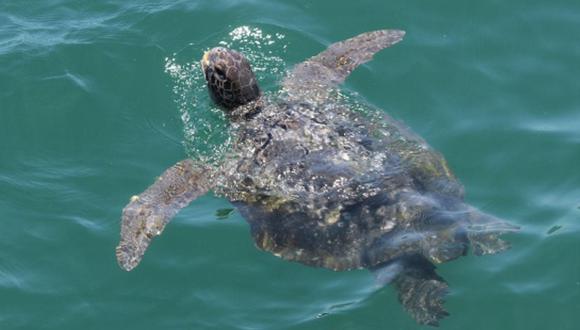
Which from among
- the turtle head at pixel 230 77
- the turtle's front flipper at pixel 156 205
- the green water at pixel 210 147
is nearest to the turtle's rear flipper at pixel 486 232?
the green water at pixel 210 147

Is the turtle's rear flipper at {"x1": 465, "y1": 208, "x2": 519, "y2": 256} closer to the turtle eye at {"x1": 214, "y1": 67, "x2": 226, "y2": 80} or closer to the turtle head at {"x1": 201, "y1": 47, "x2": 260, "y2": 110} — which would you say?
the turtle head at {"x1": 201, "y1": 47, "x2": 260, "y2": 110}

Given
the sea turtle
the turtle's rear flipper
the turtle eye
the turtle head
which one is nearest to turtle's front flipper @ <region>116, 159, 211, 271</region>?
the sea turtle

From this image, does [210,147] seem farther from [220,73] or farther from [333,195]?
[333,195]

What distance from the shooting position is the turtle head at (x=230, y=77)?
10.6 meters

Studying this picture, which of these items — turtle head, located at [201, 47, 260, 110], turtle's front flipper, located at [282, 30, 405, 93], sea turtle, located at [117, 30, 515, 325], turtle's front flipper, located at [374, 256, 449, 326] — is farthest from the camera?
turtle's front flipper, located at [282, 30, 405, 93]

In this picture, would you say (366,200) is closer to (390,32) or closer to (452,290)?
(452,290)

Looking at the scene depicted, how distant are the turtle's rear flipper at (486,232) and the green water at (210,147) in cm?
29

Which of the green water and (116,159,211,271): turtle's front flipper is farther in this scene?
(116,159,211,271): turtle's front flipper

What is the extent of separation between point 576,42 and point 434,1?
2.28 m

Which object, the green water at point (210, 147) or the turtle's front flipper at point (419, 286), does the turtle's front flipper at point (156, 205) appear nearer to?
the green water at point (210, 147)

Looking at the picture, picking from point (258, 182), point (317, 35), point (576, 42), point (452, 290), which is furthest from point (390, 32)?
point (452, 290)

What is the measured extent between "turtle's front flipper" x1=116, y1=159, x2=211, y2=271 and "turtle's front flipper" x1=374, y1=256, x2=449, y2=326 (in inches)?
104

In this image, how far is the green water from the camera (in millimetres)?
8656

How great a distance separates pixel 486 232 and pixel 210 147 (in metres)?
3.76
